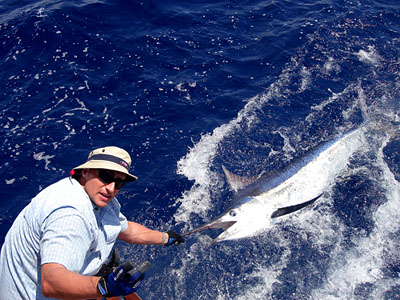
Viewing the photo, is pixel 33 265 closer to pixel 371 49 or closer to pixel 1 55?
pixel 1 55

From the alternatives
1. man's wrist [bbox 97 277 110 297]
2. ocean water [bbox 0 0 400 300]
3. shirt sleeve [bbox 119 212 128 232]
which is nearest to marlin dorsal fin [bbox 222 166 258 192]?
ocean water [bbox 0 0 400 300]

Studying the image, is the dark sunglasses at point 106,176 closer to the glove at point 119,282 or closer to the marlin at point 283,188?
the glove at point 119,282

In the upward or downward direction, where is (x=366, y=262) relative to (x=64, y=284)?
downward

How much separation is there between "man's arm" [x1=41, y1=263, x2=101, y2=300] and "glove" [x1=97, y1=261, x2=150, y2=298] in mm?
63

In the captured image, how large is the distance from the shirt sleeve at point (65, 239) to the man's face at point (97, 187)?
0.24 meters

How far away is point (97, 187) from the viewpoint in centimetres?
270

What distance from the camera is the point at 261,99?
24.9ft

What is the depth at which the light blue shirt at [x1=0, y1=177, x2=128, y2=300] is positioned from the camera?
7.64 feet

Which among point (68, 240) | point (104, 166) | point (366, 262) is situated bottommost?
point (366, 262)

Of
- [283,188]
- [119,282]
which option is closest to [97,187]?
[119,282]

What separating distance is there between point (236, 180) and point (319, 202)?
4.85 feet

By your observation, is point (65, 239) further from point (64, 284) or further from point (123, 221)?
point (123, 221)

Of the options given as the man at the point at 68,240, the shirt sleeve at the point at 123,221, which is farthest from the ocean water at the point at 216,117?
the man at the point at 68,240

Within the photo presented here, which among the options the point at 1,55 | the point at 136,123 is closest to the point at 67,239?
the point at 136,123
